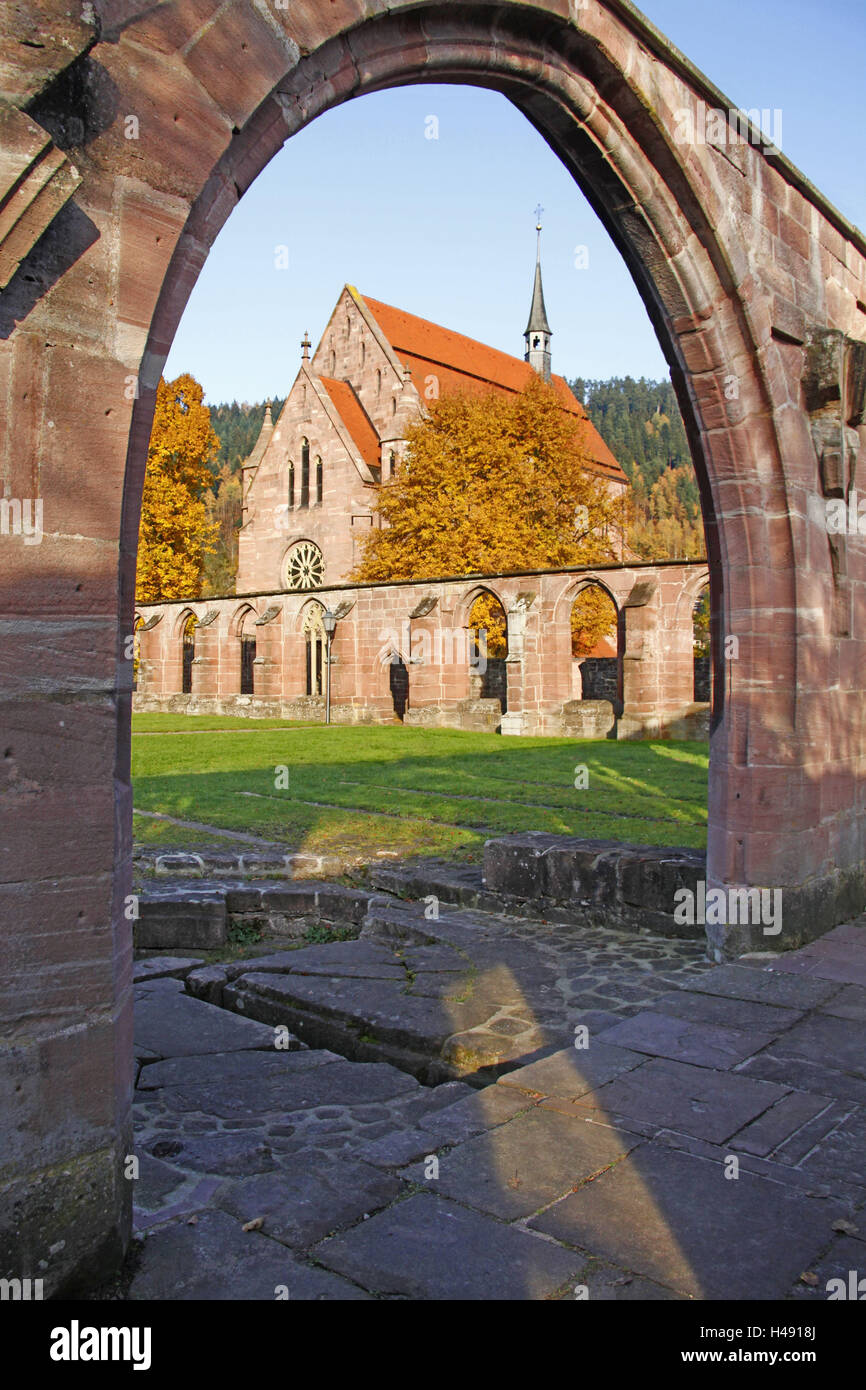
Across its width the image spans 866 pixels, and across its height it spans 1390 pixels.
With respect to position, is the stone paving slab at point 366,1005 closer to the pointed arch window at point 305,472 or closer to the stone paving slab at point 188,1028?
the stone paving slab at point 188,1028

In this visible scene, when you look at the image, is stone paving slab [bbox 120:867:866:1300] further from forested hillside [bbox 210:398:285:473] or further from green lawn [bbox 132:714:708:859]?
forested hillside [bbox 210:398:285:473]

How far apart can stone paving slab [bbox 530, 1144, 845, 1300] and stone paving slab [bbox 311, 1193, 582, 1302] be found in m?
0.11

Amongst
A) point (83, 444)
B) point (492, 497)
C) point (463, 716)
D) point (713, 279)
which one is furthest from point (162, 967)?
point (492, 497)

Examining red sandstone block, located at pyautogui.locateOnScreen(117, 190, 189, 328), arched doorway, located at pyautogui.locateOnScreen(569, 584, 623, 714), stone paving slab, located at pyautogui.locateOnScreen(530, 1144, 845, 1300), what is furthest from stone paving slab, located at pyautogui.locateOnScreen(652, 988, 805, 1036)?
arched doorway, located at pyautogui.locateOnScreen(569, 584, 623, 714)

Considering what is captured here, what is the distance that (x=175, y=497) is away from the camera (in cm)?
3494

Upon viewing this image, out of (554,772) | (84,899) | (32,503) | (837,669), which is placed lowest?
(554,772)

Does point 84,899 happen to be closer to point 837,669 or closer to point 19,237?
point 19,237

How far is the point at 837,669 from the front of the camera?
5488mm

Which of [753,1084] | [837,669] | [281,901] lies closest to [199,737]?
[281,901]

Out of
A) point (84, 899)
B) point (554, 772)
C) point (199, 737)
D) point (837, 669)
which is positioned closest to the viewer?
point (84, 899)

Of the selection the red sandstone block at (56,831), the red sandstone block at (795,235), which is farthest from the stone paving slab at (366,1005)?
the red sandstone block at (795,235)

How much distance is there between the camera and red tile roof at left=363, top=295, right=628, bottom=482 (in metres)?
41.7

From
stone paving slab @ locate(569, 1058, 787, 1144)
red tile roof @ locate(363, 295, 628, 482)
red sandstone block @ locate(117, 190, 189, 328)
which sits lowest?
stone paving slab @ locate(569, 1058, 787, 1144)
